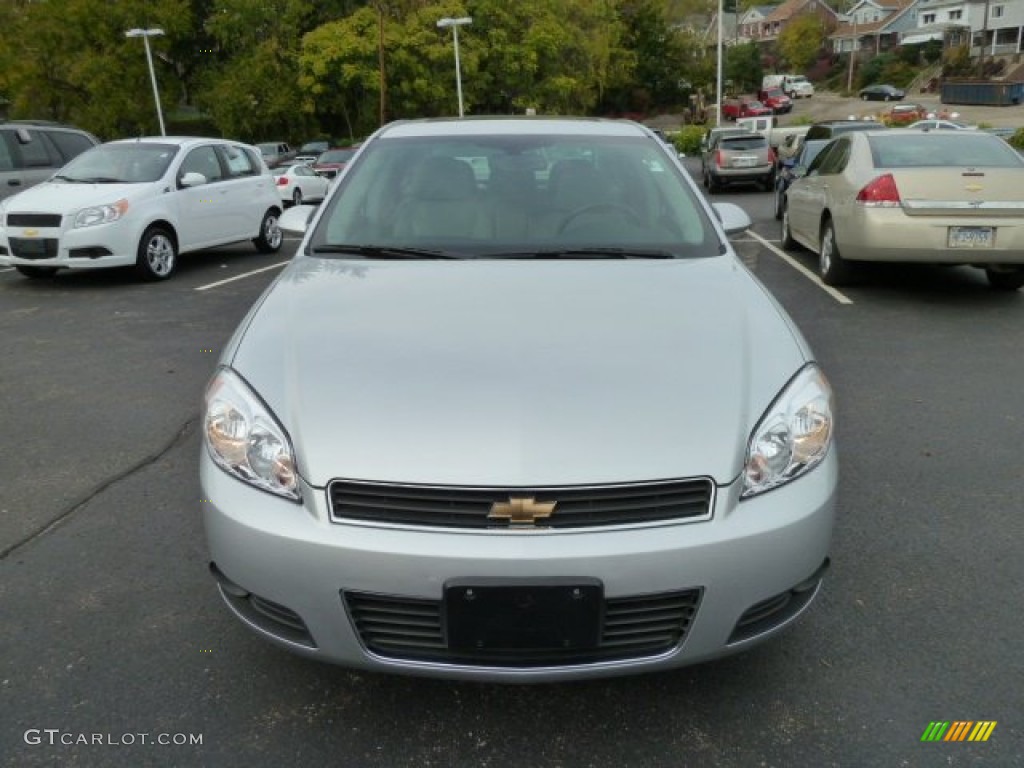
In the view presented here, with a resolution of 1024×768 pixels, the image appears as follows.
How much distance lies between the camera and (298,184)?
1997cm

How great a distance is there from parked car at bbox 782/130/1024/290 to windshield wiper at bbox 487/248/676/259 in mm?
5005

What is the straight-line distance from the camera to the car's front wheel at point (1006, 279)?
26.1 feet

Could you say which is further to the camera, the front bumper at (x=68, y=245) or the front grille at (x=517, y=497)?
the front bumper at (x=68, y=245)

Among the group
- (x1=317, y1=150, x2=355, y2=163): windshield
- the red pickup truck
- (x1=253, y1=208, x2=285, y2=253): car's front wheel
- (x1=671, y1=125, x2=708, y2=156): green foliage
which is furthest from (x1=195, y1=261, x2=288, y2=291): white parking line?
the red pickup truck

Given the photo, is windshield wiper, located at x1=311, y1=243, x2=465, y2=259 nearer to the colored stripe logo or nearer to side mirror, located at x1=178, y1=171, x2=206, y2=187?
the colored stripe logo

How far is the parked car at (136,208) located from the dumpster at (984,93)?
5759 centimetres

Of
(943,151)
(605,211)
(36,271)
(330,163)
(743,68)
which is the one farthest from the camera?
(743,68)

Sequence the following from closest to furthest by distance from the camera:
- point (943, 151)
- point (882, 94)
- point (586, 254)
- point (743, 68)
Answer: point (586, 254)
point (943, 151)
point (882, 94)
point (743, 68)

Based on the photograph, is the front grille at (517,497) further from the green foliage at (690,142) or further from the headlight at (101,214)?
the green foliage at (690,142)

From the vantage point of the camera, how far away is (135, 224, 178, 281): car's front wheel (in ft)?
31.3

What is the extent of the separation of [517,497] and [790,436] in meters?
0.78

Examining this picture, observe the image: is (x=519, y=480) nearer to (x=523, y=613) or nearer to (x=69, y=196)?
(x=523, y=613)

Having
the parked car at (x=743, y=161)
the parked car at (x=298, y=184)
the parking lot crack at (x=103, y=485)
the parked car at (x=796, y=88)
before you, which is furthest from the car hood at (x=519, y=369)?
the parked car at (x=796, y=88)

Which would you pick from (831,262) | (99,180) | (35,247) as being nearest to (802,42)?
(831,262)
